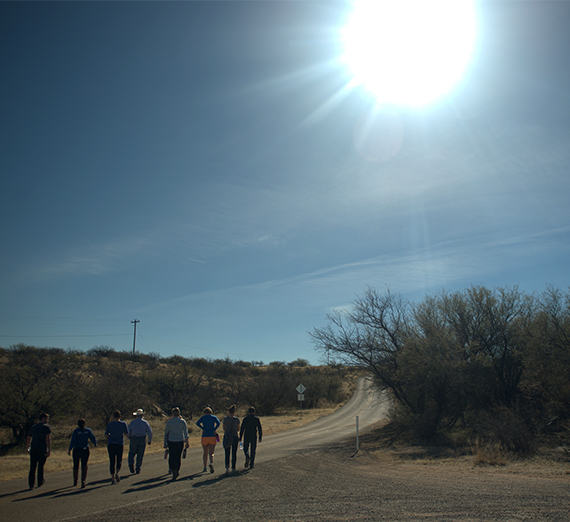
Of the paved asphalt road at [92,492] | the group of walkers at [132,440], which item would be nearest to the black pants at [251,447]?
the group of walkers at [132,440]

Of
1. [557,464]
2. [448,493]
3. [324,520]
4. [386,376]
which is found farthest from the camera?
[386,376]

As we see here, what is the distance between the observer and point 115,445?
981 centimetres

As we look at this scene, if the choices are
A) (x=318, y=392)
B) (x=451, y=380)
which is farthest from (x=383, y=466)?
(x=318, y=392)

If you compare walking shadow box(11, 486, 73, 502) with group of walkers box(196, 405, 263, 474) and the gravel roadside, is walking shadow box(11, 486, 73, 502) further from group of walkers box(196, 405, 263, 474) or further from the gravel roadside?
group of walkers box(196, 405, 263, 474)

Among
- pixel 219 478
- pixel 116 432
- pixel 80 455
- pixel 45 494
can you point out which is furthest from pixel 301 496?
pixel 45 494

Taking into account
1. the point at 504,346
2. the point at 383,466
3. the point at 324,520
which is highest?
the point at 504,346

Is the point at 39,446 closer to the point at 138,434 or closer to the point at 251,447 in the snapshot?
the point at 138,434

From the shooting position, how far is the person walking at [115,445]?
9680 millimetres

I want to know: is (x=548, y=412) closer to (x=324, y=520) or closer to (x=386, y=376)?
(x=386, y=376)

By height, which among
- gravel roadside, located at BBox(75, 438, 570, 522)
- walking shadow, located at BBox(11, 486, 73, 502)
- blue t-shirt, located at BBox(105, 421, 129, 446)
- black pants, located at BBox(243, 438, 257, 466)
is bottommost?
gravel roadside, located at BBox(75, 438, 570, 522)

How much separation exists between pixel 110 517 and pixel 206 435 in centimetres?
419

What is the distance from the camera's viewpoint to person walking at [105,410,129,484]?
9.68 metres

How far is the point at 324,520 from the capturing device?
638 centimetres

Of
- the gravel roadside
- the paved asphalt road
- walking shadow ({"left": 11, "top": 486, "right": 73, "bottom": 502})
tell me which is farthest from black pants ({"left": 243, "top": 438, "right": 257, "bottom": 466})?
walking shadow ({"left": 11, "top": 486, "right": 73, "bottom": 502})
